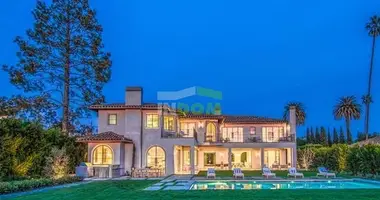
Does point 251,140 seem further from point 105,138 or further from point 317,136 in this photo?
point 317,136

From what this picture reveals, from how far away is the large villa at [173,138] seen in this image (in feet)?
107

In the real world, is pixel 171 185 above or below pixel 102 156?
below

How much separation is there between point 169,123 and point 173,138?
2392 mm

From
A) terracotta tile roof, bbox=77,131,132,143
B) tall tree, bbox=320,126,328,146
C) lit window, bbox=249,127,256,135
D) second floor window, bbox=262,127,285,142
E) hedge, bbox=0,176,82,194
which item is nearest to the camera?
hedge, bbox=0,176,82,194

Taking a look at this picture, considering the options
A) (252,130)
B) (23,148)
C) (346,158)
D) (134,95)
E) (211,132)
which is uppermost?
(134,95)

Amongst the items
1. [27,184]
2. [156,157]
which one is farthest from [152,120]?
[27,184]

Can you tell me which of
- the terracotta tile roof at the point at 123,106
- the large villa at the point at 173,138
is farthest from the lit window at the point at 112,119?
the terracotta tile roof at the point at 123,106

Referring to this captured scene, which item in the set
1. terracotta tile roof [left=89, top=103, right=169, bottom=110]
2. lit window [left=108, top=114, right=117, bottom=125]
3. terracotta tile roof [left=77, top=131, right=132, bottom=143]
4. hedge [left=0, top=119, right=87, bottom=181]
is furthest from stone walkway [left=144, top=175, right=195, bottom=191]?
lit window [left=108, top=114, right=117, bottom=125]

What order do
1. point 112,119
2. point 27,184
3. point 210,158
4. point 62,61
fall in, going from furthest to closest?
point 210,158 < point 62,61 < point 112,119 < point 27,184

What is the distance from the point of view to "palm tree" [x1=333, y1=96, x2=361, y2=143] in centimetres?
6391

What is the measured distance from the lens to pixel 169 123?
117 feet

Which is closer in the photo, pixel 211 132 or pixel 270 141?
pixel 270 141

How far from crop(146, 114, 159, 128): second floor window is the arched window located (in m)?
3.68

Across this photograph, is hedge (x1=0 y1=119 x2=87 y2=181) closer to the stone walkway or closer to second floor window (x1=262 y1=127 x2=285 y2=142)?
the stone walkway
